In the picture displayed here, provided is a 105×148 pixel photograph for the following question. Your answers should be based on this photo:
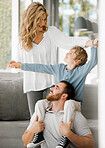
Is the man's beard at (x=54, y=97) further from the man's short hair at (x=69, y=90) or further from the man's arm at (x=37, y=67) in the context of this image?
the man's arm at (x=37, y=67)

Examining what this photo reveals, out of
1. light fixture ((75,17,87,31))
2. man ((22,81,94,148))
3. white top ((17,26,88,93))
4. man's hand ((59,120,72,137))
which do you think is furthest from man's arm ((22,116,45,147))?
light fixture ((75,17,87,31))

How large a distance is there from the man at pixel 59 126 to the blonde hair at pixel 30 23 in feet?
1.18

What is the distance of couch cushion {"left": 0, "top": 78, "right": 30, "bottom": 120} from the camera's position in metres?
1.92

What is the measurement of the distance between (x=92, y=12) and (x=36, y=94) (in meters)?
Result: 0.64

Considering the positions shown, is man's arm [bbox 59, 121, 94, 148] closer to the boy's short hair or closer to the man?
the man

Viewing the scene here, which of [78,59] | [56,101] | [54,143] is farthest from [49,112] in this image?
[78,59]

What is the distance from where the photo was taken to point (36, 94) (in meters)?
1.72

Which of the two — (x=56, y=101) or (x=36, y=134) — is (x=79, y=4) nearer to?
(x=56, y=101)

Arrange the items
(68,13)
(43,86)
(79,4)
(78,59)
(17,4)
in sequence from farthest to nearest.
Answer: (17,4) < (68,13) < (79,4) < (43,86) < (78,59)

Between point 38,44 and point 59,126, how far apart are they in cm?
56

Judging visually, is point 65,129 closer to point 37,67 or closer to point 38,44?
point 37,67

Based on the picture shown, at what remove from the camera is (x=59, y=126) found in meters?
1.48
